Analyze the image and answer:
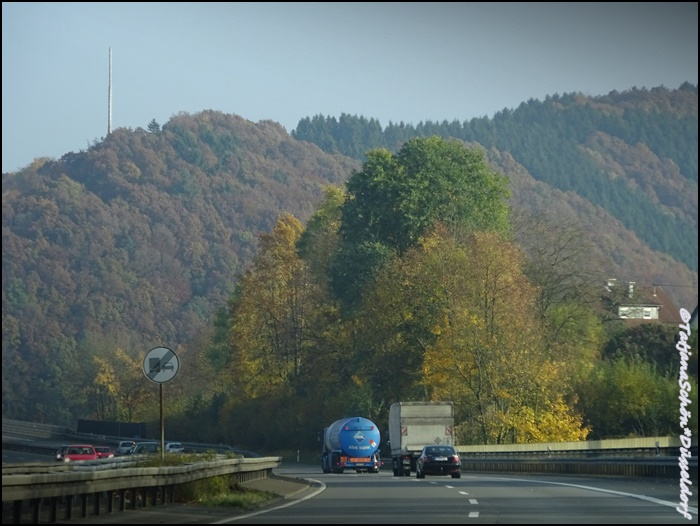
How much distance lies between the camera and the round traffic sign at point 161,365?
28141 millimetres

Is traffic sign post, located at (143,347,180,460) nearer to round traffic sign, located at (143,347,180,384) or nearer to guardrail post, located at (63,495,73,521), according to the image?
round traffic sign, located at (143,347,180,384)

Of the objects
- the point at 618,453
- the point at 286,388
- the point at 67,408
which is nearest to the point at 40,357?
the point at 67,408

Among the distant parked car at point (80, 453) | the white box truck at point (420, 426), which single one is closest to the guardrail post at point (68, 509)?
the white box truck at point (420, 426)

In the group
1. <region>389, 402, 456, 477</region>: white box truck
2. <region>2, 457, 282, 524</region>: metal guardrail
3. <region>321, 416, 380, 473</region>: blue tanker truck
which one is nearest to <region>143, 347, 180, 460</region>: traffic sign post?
<region>2, 457, 282, 524</region>: metal guardrail

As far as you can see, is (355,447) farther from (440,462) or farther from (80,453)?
(80,453)

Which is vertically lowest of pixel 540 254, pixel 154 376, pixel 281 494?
pixel 281 494

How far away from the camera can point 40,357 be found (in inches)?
6471

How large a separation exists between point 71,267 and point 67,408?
3137cm

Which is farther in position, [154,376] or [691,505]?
[154,376]

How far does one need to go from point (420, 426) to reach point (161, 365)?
31.1 metres

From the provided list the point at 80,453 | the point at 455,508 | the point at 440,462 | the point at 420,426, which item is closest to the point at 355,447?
the point at 420,426

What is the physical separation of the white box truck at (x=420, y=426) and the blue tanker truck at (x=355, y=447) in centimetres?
160

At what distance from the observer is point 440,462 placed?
156 ft

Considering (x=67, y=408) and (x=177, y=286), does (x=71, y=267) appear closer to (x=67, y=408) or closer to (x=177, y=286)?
(x=177, y=286)
